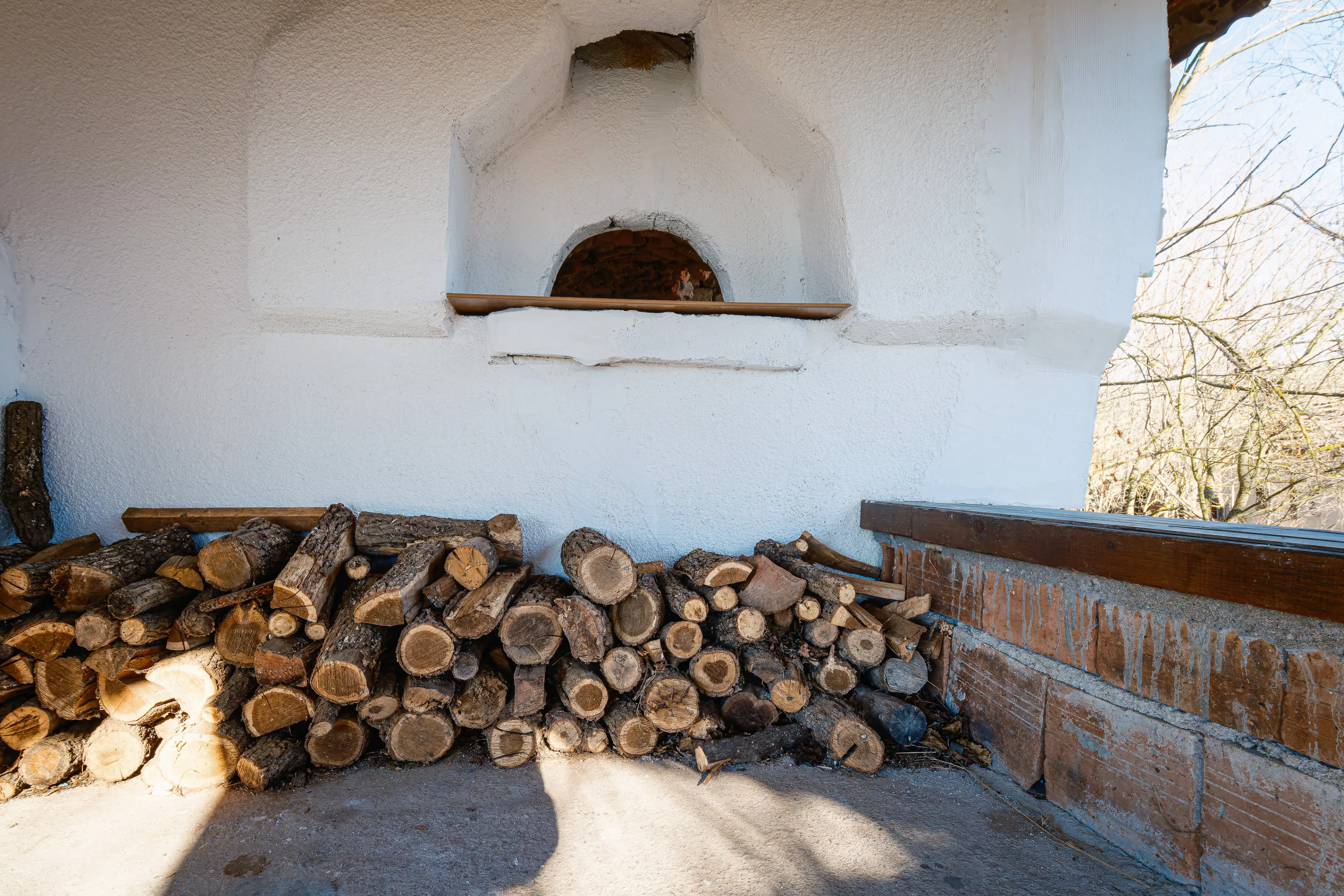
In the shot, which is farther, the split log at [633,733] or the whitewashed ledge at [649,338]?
the whitewashed ledge at [649,338]

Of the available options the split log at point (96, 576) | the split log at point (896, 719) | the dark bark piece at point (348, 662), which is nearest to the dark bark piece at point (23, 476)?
the split log at point (96, 576)

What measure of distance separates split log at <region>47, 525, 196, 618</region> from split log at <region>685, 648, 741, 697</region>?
2.04m

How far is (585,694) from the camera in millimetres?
2369

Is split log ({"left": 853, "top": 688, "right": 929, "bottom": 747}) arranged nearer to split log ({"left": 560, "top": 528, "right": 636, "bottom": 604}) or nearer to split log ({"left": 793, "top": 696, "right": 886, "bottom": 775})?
split log ({"left": 793, "top": 696, "right": 886, "bottom": 775})

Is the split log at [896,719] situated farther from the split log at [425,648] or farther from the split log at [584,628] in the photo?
the split log at [425,648]

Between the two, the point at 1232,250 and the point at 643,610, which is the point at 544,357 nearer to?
the point at 643,610

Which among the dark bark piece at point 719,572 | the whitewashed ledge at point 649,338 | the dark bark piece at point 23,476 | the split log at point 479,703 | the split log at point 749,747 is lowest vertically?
the split log at point 749,747

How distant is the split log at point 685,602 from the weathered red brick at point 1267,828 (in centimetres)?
151

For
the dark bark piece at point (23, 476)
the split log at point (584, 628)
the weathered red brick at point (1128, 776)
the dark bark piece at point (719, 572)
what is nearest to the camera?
the weathered red brick at point (1128, 776)

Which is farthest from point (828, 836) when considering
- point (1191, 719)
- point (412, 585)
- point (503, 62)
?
point (503, 62)

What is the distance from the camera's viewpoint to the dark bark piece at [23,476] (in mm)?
2701

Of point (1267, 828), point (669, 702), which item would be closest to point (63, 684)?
point (669, 702)

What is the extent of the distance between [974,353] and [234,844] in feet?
11.7

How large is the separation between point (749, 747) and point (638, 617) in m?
0.67
